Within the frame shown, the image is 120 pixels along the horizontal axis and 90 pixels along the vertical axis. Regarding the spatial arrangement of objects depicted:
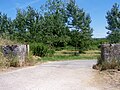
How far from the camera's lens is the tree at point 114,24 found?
45.6 metres

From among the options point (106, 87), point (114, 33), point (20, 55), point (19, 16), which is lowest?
point (106, 87)

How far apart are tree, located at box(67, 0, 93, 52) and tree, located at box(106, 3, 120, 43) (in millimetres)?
3115

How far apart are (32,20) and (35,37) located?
3320 millimetres

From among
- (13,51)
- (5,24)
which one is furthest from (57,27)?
(13,51)

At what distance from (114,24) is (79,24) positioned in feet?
18.1

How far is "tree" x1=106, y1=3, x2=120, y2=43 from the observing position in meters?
45.6

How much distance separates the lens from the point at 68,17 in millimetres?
46062

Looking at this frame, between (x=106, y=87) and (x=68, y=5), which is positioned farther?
(x=68, y=5)

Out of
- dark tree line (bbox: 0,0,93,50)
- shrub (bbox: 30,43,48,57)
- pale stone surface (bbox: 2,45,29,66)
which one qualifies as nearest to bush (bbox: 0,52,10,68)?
pale stone surface (bbox: 2,45,29,66)

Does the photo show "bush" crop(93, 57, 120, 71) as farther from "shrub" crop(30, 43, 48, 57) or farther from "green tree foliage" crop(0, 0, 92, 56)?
"green tree foliage" crop(0, 0, 92, 56)

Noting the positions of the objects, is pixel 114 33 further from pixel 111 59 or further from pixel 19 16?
pixel 111 59

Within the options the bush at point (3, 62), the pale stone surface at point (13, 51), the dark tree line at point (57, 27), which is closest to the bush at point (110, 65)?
the pale stone surface at point (13, 51)

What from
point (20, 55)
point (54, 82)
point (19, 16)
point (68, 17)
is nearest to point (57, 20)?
point (68, 17)

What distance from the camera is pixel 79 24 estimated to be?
145 feet
